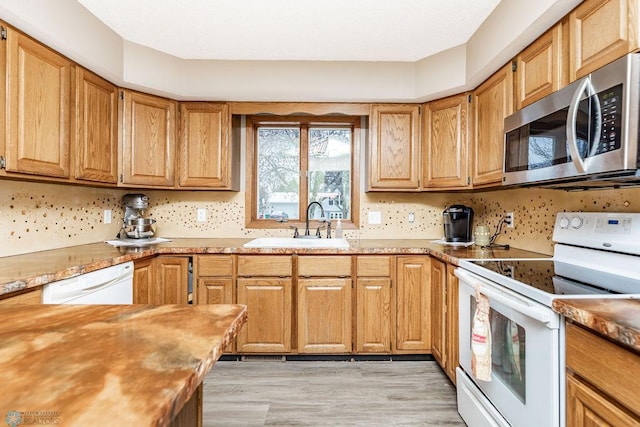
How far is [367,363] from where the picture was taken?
8.06 ft

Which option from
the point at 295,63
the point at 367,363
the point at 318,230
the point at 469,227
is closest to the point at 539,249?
the point at 469,227

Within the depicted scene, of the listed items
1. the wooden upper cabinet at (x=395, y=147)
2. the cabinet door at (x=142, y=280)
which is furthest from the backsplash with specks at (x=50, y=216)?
the wooden upper cabinet at (x=395, y=147)

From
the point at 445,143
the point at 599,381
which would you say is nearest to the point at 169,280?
the point at 445,143

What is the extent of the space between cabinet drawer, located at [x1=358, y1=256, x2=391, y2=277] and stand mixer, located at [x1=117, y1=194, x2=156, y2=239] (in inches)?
67.8

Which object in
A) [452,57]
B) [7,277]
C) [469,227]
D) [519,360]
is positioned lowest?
[519,360]

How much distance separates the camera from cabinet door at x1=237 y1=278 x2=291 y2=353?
2441 mm

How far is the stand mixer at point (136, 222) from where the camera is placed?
271cm

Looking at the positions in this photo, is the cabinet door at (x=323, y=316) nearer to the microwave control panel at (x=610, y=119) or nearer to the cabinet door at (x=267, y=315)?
the cabinet door at (x=267, y=315)

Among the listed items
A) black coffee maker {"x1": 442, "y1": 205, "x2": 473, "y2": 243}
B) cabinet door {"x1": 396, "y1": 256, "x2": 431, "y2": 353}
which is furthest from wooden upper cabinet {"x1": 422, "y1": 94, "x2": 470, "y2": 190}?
cabinet door {"x1": 396, "y1": 256, "x2": 431, "y2": 353}

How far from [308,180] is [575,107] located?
2.11 meters

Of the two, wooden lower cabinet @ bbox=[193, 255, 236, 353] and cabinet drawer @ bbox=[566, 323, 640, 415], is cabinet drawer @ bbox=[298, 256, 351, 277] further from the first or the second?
cabinet drawer @ bbox=[566, 323, 640, 415]

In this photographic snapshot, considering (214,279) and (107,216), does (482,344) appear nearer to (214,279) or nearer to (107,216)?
(214,279)

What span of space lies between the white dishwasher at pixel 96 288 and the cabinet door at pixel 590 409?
2028 millimetres

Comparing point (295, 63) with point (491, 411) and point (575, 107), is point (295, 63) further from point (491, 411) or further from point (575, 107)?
point (491, 411)
